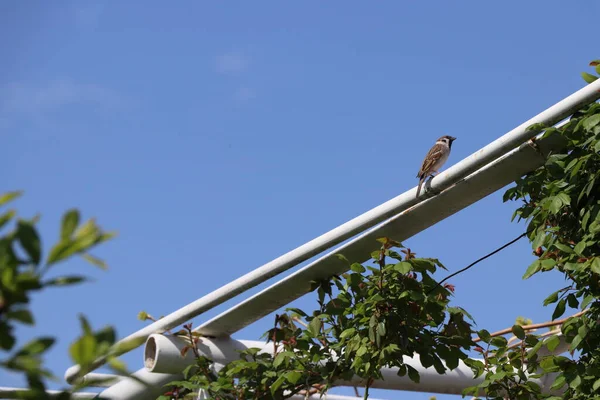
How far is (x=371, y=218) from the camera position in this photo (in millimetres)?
4055

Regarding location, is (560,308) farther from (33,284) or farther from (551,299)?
(33,284)

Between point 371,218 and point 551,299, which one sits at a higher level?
point 371,218

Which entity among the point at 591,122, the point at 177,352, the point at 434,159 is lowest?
the point at 591,122

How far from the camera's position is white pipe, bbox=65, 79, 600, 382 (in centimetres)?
353

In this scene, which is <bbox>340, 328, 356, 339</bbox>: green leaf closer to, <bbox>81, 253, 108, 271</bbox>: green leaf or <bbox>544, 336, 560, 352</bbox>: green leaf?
<bbox>544, 336, 560, 352</bbox>: green leaf

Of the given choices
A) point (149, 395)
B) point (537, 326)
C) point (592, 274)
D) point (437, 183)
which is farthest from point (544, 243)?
point (149, 395)

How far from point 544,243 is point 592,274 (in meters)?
0.27

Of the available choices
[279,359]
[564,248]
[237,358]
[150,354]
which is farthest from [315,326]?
[564,248]

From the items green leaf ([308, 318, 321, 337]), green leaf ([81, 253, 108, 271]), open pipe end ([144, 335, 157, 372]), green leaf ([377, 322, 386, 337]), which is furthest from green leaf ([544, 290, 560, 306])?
green leaf ([81, 253, 108, 271])

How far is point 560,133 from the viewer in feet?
11.6

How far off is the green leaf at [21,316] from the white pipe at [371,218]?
2.25 meters

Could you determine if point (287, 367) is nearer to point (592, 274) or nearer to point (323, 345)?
point (323, 345)

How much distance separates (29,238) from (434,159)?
12.5ft

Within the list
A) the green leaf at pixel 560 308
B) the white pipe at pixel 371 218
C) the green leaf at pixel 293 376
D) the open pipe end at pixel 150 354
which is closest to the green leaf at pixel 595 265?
the green leaf at pixel 560 308
